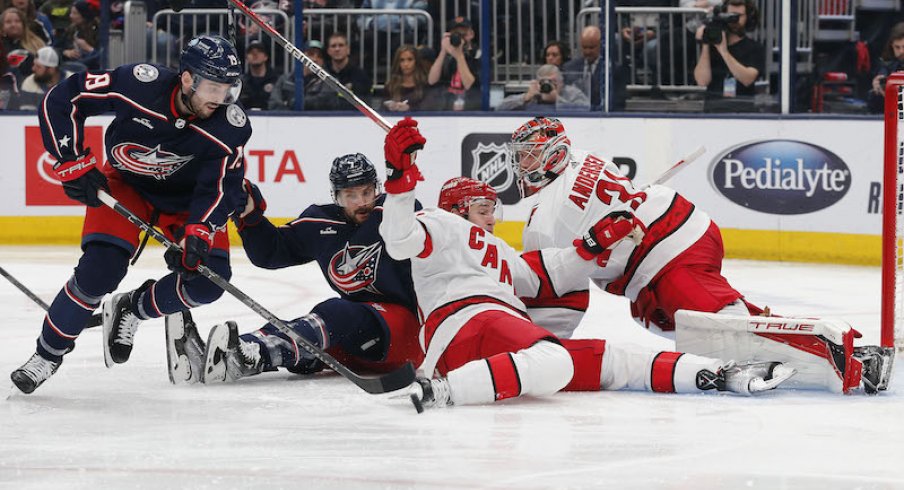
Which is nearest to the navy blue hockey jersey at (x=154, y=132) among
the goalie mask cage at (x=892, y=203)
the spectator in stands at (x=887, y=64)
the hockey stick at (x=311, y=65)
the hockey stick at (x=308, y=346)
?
the hockey stick at (x=308, y=346)

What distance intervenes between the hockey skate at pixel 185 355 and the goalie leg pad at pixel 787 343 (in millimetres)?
1390

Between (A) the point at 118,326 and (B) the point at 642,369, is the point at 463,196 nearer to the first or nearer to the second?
(B) the point at 642,369

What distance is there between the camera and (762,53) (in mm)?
7355

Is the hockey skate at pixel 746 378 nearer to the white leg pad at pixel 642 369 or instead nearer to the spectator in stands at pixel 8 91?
the white leg pad at pixel 642 369

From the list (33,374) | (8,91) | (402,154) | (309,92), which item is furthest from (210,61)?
(8,91)

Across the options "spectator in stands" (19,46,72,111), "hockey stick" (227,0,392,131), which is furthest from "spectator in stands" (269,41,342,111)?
"hockey stick" (227,0,392,131)

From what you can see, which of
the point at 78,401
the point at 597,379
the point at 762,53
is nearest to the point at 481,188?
the point at 597,379

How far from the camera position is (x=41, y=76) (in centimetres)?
804

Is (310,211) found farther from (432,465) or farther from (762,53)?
(762,53)

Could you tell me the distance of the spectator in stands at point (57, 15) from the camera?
8344 mm

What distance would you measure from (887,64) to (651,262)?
3.42 m

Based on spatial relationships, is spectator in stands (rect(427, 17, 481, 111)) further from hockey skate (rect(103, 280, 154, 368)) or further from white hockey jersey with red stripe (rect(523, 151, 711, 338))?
hockey skate (rect(103, 280, 154, 368))

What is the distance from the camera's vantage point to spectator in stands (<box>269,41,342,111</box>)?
7.92 metres

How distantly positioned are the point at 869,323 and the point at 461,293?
86.0 inches
